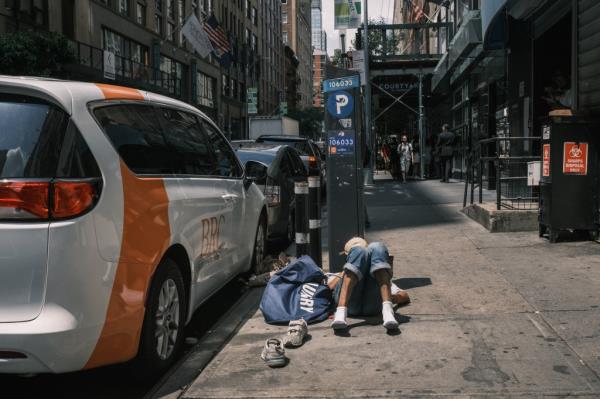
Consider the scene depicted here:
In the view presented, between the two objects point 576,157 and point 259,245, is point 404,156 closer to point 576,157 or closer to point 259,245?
point 576,157

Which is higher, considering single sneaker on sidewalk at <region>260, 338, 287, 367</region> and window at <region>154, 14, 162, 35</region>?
window at <region>154, 14, 162, 35</region>

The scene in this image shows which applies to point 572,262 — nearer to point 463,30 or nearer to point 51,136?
point 51,136

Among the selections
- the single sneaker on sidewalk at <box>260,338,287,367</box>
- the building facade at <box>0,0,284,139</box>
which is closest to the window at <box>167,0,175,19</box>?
the building facade at <box>0,0,284,139</box>

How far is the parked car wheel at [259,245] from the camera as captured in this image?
6.84m

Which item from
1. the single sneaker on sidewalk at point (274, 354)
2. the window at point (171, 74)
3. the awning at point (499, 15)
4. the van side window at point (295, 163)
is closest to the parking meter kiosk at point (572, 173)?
the awning at point (499, 15)

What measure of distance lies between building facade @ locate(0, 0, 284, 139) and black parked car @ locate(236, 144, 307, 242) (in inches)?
713

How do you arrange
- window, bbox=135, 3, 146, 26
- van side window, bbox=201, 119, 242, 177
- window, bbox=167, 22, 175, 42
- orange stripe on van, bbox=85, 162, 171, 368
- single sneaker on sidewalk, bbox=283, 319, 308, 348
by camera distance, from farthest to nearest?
window, bbox=167, 22, 175, 42
window, bbox=135, 3, 146, 26
van side window, bbox=201, 119, 242, 177
single sneaker on sidewalk, bbox=283, 319, 308, 348
orange stripe on van, bbox=85, 162, 171, 368

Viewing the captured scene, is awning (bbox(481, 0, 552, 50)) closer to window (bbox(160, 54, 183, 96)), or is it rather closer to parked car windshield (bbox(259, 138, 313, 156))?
parked car windshield (bbox(259, 138, 313, 156))

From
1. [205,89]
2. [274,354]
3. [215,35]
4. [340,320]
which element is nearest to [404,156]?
[215,35]

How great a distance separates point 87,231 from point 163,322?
3.41ft

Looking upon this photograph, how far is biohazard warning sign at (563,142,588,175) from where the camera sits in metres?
7.43

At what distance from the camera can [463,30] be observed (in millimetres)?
13625

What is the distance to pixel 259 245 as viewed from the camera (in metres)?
7.05

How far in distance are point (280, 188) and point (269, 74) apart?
7929 centimetres
